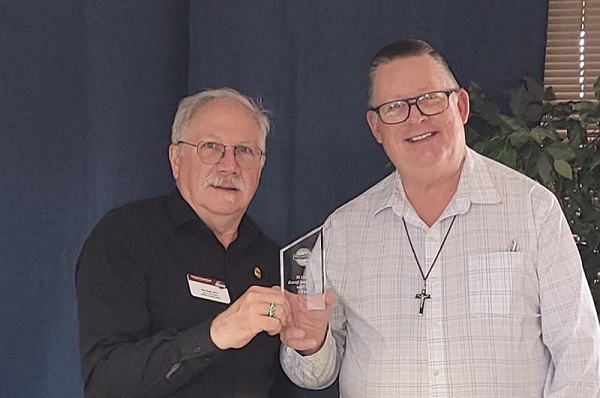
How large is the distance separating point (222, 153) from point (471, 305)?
0.71 m

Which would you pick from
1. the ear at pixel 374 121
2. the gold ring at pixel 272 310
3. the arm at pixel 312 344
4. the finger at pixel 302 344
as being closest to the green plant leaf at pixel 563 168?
the ear at pixel 374 121

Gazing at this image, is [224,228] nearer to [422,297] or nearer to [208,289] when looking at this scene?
[208,289]

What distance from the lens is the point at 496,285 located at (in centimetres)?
169

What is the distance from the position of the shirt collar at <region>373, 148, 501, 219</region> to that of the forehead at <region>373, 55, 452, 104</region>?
0.19 meters

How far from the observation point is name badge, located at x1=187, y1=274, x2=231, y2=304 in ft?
6.08

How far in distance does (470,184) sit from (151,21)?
4.42ft

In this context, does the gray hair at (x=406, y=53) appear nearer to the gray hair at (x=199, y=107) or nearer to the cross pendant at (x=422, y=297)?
the gray hair at (x=199, y=107)

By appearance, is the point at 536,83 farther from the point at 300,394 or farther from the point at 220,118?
the point at 300,394

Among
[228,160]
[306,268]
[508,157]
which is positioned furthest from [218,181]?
[508,157]

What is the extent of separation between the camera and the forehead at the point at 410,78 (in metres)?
1.76

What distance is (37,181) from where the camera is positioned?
2.32 metres

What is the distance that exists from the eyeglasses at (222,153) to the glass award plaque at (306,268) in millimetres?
289

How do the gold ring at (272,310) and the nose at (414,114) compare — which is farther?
the nose at (414,114)

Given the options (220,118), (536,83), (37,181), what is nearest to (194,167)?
(220,118)
